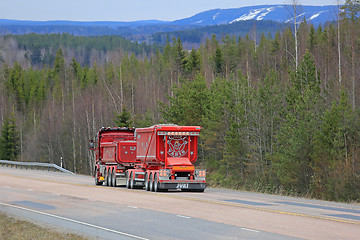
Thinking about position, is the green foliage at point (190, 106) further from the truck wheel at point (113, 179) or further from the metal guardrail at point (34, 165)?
the metal guardrail at point (34, 165)

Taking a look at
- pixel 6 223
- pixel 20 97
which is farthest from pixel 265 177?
pixel 20 97

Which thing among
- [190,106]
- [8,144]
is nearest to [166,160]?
[190,106]

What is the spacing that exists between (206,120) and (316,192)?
54.3ft

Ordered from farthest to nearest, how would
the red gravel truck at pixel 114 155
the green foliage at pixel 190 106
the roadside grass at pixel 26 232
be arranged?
the green foliage at pixel 190 106, the red gravel truck at pixel 114 155, the roadside grass at pixel 26 232

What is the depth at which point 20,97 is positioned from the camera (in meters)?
A: 140

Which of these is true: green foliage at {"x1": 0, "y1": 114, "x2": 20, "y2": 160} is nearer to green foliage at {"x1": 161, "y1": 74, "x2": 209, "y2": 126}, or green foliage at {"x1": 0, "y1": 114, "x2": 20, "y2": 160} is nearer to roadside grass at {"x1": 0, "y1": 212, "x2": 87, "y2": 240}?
green foliage at {"x1": 161, "y1": 74, "x2": 209, "y2": 126}

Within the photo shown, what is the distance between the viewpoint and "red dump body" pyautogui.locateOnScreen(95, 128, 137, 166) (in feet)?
117

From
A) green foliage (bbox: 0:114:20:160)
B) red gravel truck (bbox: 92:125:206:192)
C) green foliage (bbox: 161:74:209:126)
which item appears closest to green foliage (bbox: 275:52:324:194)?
red gravel truck (bbox: 92:125:206:192)

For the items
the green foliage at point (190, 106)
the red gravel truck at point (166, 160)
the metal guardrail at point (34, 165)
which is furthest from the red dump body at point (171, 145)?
the metal guardrail at point (34, 165)

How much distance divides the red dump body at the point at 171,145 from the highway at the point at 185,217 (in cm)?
361

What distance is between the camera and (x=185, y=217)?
18.1m

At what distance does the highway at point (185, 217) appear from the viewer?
1473 centimetres

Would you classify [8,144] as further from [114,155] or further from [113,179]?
[113,179]

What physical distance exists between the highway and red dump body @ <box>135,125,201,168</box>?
3614 millimetres
